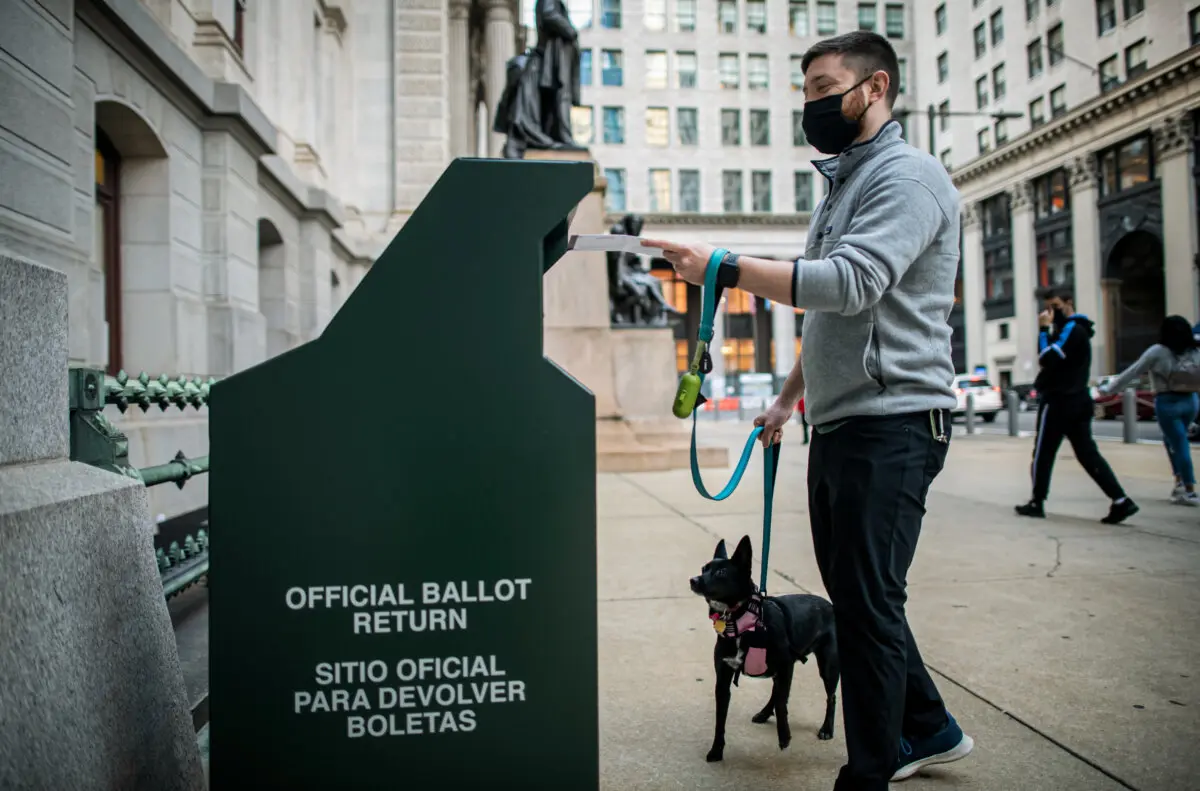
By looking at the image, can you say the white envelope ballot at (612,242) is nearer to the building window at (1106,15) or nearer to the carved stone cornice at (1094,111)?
the carved stone cornice at (1094,111)

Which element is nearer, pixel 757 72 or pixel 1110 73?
pixel 1110 73

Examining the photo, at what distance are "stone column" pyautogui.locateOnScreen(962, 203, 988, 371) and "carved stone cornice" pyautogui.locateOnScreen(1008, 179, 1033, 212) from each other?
3.49m

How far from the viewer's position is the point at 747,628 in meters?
2.45

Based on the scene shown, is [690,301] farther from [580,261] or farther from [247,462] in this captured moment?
[247,462]

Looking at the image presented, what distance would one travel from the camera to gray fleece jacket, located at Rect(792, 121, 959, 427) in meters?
1.94

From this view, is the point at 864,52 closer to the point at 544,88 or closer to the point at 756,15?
the point at 544,88

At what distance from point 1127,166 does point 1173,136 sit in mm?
3785

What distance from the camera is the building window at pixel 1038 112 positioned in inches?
1624

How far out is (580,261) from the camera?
40.8 feet

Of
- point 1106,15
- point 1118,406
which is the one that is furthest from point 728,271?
point 1106,15

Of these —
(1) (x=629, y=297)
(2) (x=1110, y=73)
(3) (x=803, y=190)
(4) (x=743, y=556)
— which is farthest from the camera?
(3) (x=803, y=190)

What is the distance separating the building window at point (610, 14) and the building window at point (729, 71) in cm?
693

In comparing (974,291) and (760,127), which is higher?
(760,127)

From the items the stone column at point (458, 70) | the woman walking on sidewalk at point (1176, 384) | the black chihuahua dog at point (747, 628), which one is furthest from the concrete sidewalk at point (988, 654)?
the stone column at point (458, 70)
